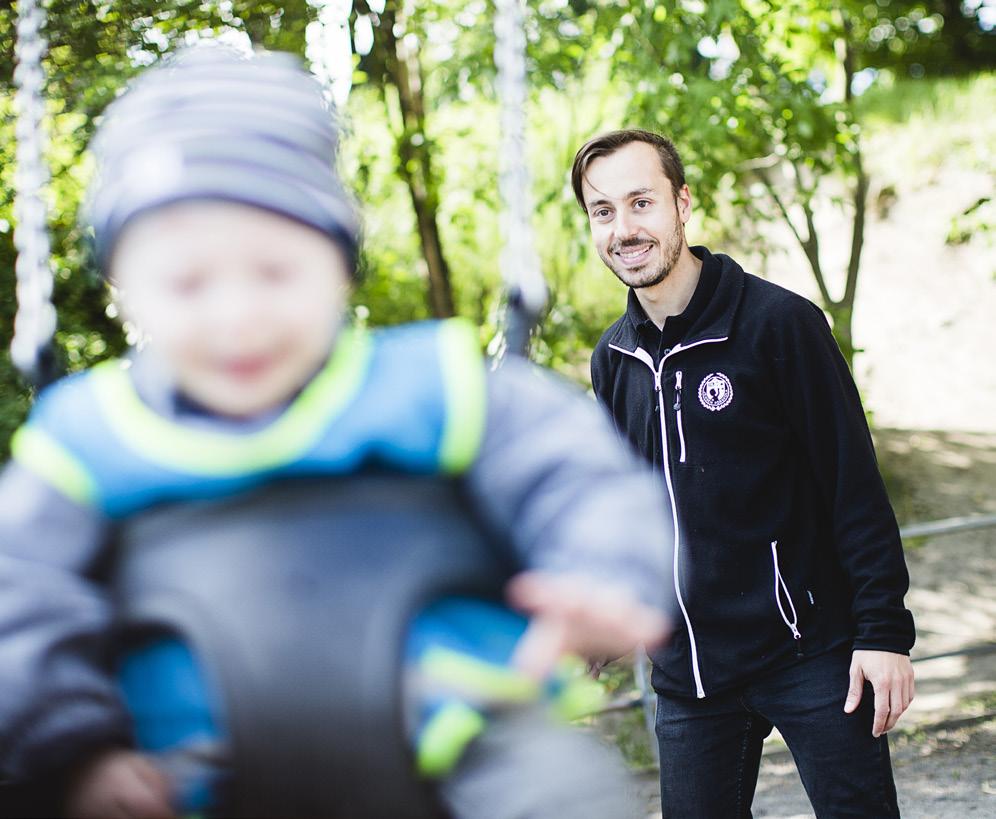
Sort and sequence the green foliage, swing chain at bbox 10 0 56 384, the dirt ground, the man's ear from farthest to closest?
the dirt ground < the green foliage < the man's ear < swing chain at bbox 10 0 56 384

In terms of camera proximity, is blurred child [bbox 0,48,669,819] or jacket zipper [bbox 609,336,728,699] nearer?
blurred child [bbox 0,48,669,819]

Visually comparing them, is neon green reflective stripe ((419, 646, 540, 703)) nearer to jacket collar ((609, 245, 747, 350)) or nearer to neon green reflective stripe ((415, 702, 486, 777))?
neon green reflective stripe ((415, 702, 486, 777))

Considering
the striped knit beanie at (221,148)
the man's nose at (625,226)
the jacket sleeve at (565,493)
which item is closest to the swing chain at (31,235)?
the striped knit beanie at (221,148)

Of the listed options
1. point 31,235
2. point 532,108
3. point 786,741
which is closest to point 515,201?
point 31,235

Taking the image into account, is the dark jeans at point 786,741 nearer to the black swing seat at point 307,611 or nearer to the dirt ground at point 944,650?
the black swing seat at point 307,611

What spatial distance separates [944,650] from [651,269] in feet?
15.5

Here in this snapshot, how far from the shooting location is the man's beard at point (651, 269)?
2420 millimetres

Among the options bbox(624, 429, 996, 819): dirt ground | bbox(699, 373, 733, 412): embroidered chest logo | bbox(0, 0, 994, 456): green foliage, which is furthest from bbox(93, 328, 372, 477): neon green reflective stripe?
bbox(624, 429, 996, 819): dirt ground

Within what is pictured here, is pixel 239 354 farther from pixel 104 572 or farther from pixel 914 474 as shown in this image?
pixel 914 474

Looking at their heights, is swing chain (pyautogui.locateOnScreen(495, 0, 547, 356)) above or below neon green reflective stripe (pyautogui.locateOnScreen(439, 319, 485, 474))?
above

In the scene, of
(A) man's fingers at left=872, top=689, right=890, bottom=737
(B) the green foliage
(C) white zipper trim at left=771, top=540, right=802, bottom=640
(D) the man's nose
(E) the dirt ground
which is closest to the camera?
(A) man's fingers at left=872, top=689, right=890, bottom=737

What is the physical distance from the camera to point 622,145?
8.05ft

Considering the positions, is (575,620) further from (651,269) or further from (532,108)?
(532,108)

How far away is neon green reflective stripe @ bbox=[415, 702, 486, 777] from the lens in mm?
1039
